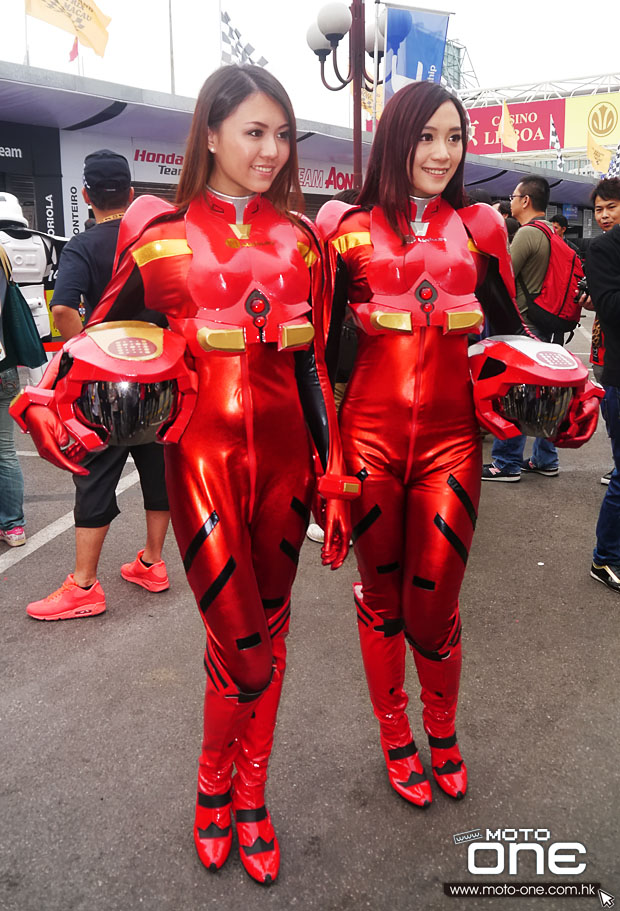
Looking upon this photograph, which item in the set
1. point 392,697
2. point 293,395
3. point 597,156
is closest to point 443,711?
point 392,697

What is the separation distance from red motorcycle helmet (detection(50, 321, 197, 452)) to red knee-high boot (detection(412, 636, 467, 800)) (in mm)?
1145

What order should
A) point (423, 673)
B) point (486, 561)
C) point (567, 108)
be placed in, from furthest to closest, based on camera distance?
point (567, 108) → point (486, 561) → point (423, 673)

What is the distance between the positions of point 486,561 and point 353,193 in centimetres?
226

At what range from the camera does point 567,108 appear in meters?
38.5

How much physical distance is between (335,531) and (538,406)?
26.5 inches

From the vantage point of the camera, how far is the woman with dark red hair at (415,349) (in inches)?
81.5

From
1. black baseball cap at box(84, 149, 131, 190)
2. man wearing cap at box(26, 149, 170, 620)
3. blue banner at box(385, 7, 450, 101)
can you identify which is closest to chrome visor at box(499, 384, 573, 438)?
man wearing cap at box(26, 149, 170, 620)

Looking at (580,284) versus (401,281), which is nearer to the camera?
(401,281)

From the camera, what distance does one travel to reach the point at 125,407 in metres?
1.66

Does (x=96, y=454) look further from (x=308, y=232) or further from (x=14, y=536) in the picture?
(x=308, y=232)

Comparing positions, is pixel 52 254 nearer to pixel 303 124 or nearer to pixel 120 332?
pixel 120 332

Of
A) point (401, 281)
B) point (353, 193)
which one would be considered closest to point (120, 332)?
point (401, 281)

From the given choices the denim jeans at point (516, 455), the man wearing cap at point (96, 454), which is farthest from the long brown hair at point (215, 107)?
the denim jeans at point (516, 455)

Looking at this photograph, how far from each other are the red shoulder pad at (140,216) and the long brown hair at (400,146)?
0.65 metres
